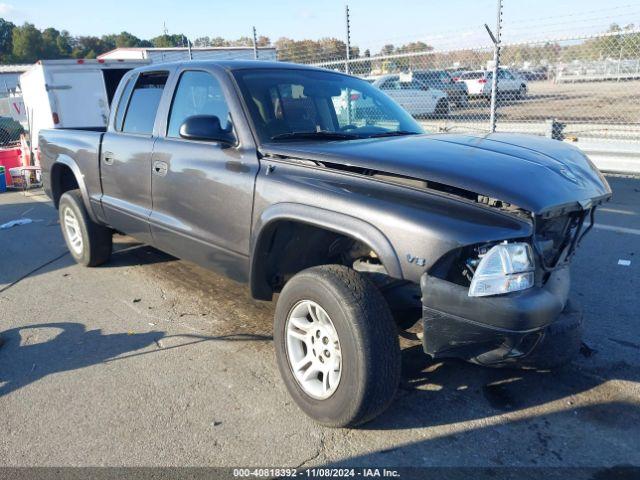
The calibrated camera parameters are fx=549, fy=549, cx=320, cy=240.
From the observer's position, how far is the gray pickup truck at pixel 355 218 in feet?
8.04

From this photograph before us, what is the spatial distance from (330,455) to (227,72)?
2.50 m

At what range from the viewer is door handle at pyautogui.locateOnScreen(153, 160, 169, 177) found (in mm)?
3994

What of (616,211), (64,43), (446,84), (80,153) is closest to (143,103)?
(80,153)

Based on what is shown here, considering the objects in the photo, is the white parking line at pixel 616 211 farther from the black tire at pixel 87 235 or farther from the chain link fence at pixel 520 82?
the black tire at pixel 87 235

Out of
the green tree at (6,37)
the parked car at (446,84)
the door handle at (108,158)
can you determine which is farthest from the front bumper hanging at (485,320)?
the green tree at (6,37)

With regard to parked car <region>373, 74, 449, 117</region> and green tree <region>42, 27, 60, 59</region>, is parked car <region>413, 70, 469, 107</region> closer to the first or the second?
parked car <region>373, 74, 449, 117</region>

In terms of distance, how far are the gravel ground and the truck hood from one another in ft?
3.80

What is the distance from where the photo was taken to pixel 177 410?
10.2ft

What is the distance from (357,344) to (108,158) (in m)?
3.20

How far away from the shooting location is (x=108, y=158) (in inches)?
187

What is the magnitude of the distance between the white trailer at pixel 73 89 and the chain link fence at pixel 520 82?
189 inches

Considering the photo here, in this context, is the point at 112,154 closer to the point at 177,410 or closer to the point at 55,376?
the point at 55,376

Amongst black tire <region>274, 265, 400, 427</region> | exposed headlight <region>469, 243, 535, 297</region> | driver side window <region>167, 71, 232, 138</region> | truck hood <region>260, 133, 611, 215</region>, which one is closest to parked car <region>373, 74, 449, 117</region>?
driver side window <region>167, 71, 232, 138</region>

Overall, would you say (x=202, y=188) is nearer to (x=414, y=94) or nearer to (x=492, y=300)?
(x=492, y=300)
